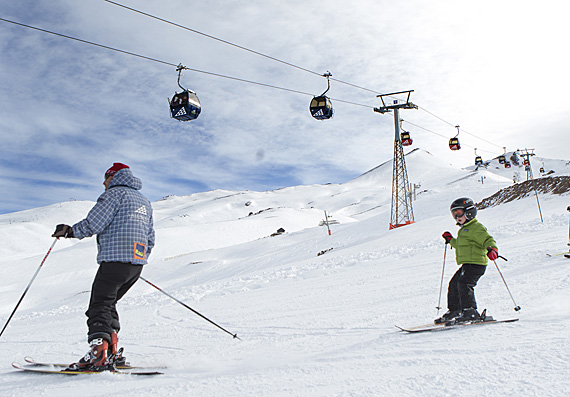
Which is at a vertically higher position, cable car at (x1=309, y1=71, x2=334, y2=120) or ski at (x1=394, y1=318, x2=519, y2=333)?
cable car at (x1=309, y1=71, x2=334, y2=120)

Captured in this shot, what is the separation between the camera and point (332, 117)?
14.2m

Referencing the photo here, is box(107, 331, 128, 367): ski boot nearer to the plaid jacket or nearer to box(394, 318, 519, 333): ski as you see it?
the plaid jacket

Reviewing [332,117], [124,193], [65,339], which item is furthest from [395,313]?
[332,117]

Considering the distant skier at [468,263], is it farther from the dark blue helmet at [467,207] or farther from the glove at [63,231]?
the glove at [63,231]

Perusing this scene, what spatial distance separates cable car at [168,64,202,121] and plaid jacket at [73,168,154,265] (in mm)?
8415

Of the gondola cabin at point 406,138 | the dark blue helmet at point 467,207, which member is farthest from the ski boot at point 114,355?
the gondola cabin at point 406,138

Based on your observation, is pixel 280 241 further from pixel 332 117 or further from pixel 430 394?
pixel 430 394

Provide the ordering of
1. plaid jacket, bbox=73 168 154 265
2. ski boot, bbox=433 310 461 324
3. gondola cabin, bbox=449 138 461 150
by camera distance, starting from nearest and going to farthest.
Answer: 1. plaid jacket, bbox=73 168 154 265
2. ski boot, bbox=433 310 461 324
3. gondola cabin, bbox=449 138 461 150

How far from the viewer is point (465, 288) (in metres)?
4.37

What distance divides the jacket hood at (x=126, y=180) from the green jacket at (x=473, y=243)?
370 centimetres

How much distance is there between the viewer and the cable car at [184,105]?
38.3 ft

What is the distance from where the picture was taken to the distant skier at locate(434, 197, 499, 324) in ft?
13.8

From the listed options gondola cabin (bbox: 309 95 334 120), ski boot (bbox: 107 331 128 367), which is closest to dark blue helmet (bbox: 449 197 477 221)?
ski boot (bbox: 107 331 128 367)

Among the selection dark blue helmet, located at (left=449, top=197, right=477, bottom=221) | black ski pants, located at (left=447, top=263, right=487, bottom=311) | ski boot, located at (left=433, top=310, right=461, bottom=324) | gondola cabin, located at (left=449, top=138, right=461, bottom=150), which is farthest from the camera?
gondola cabin, located at (left=449, top=138, right=461, bottom=150)
